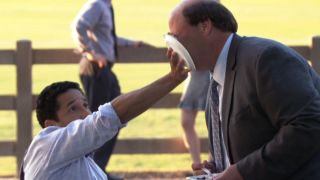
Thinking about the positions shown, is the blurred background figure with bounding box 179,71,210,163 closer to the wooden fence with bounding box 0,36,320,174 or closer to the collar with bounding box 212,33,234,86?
the wooden fence with bounding box 0,36,320,174

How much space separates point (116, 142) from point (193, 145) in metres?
0.77

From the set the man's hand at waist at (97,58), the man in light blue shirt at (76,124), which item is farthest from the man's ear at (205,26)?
the man's hand at waist at (97,58)

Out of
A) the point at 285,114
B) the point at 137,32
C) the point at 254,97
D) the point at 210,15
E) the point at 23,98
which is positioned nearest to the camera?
the point at 285,114

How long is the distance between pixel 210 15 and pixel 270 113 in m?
0.46

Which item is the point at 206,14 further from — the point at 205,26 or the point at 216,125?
the point at 216,125

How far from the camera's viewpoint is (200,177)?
353 cm

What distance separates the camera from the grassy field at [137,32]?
11315 mm

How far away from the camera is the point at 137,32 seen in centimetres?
2586

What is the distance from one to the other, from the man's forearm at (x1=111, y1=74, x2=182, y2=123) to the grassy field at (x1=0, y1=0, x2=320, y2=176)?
621cm

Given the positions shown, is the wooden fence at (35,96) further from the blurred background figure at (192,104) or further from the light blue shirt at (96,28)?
the light blue shirt at (96,28)

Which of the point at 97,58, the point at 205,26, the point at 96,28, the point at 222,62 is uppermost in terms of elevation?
the point at 205,26

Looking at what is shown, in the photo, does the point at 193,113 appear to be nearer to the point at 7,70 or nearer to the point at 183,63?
the point at 183,63

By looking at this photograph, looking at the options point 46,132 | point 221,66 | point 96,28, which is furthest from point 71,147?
point 96,28

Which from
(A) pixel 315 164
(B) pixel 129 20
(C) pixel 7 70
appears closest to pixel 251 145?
(A) pixel 315 164
